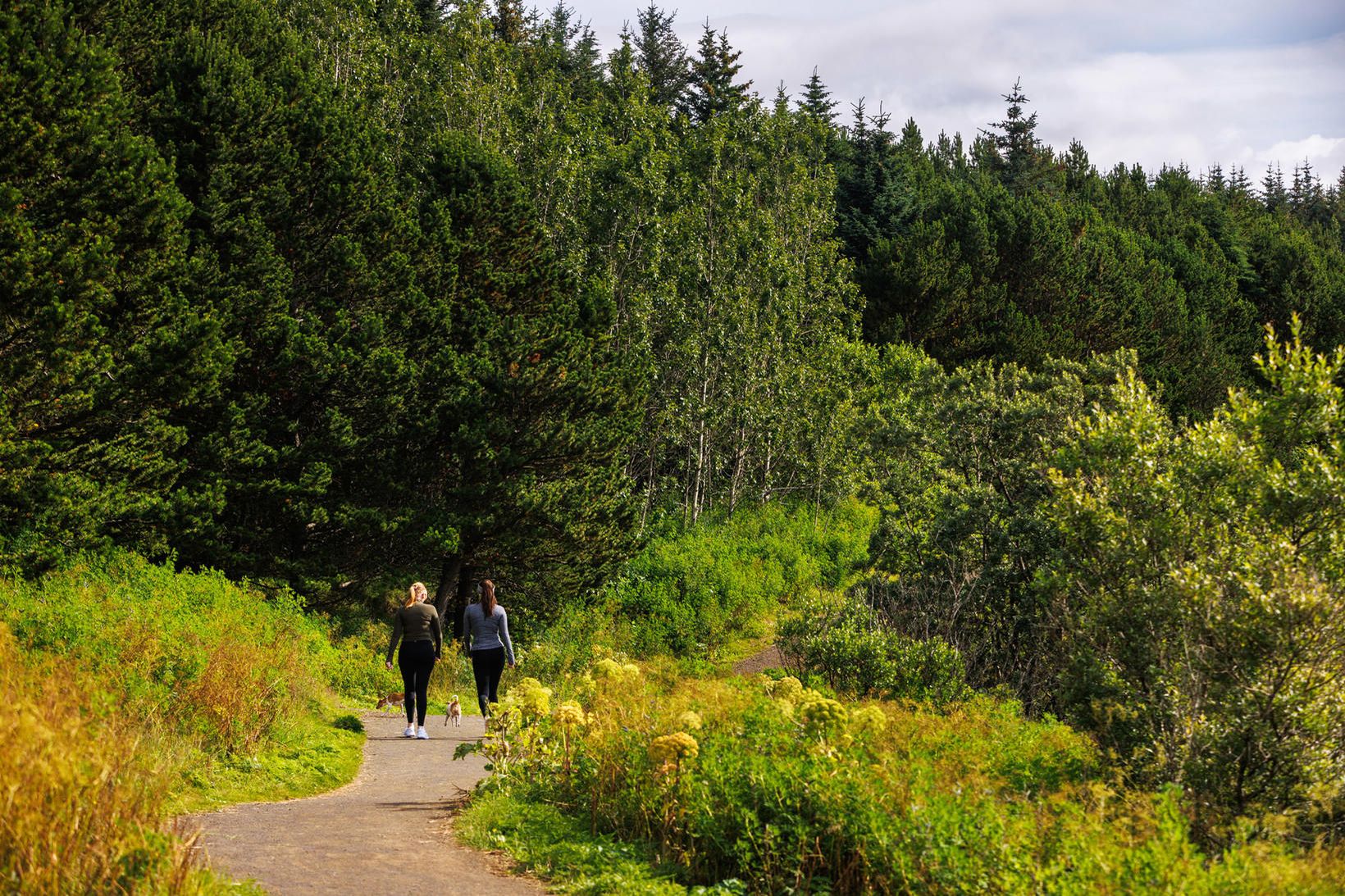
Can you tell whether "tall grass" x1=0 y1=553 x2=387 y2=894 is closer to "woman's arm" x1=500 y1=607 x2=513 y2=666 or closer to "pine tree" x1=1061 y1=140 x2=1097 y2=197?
"woman's arm" x1=500 y1=607 x2=513 y2=666

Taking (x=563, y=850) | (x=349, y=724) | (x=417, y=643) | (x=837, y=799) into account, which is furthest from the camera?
(x=349, y=724)

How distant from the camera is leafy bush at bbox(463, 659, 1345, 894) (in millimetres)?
5793

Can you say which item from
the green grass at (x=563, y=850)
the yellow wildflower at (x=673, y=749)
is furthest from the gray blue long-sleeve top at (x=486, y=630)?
the yellow wildflower at (x=673, y=749)

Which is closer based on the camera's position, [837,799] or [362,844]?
[837,799]

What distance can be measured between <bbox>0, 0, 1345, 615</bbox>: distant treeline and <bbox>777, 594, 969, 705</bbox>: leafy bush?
18.0 ft

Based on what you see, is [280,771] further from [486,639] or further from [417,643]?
[486,639]

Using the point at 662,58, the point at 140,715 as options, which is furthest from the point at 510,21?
the point at 140,715

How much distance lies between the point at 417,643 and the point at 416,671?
0.41 metres

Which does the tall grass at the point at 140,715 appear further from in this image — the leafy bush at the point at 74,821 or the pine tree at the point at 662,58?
the pine tree at the point at 662,58

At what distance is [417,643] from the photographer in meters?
12.6

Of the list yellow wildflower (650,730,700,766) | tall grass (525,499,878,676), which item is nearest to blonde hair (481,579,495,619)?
yellow wildflower (650,730,700,766)

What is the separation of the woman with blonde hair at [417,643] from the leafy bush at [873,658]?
657 cm

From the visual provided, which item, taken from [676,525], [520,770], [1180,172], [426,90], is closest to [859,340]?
[676,525]

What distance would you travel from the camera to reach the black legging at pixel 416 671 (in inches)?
498
